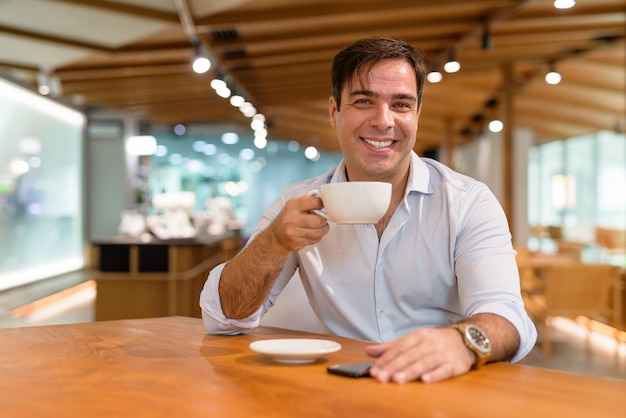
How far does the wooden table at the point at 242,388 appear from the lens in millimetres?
1051

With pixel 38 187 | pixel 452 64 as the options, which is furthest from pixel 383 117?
pixel 38 187

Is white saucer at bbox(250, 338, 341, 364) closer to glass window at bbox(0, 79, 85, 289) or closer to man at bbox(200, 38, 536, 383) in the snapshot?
man at bbox(200, 38, 536, 383)

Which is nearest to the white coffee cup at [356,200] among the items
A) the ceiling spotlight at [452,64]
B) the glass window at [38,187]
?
the ceiling spotlight at [452,64]

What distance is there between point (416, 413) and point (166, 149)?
18.1 metres

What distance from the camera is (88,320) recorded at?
8.13m

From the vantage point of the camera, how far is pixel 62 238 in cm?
1286

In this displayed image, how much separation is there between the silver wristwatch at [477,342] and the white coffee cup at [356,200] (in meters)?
0.30

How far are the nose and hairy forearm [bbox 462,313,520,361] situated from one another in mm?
637

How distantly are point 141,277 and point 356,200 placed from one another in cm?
551

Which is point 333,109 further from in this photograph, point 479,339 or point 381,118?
point 479,339

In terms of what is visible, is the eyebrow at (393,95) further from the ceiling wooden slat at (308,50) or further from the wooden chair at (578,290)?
the wooden chair at (578,290)

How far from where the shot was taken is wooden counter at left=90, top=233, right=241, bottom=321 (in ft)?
21.5

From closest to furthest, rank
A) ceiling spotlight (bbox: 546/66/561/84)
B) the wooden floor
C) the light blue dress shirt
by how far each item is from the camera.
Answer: the light blue dress shirt → the wooden floor → ceiling spotlight (bbox: 546/66/561/84)

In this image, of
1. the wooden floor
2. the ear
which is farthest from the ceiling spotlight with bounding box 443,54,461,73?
the ear
